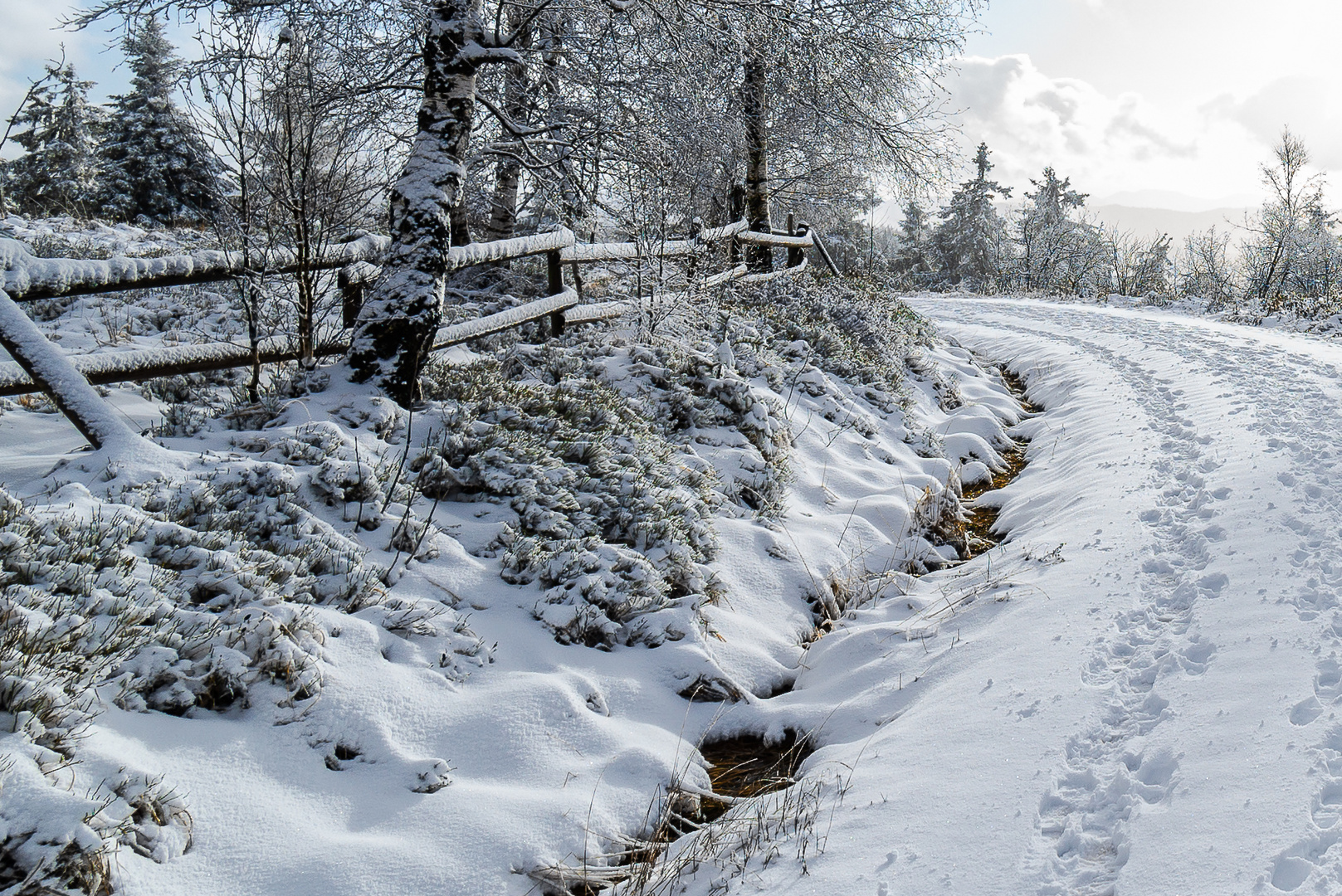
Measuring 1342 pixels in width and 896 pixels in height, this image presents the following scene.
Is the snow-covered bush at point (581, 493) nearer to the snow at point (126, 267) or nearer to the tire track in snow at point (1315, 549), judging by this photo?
the snow at point (126, 267)

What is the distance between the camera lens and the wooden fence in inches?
158

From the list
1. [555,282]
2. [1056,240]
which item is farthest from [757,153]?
[1056,240]

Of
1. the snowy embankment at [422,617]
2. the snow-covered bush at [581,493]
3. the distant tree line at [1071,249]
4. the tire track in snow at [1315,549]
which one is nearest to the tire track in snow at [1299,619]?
the tire track in snow at [1315,549]

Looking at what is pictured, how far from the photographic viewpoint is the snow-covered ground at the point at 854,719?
2.33m

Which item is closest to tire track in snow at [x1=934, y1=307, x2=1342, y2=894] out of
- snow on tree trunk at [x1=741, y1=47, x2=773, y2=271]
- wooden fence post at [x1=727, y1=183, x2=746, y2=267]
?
snow on tree trunk at [x1=741, y1=47, x2=773, y2=271]

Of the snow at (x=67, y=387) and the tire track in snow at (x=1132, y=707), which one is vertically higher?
the snow at (x=67, y=387)

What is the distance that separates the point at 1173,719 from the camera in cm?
288

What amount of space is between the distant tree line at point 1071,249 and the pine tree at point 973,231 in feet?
0.16

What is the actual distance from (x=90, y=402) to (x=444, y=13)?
3.40 meters

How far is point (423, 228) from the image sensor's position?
5.21 meters

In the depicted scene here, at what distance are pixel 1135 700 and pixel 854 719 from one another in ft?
3.81

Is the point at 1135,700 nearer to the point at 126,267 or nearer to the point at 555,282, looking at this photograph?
the point at 126,267

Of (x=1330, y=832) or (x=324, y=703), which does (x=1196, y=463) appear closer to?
(x=1330, y=832)

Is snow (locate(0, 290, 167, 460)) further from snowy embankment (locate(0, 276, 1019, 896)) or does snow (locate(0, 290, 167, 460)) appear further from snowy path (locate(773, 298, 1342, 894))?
snowy path (locate(773, 298, 1342, 894))
